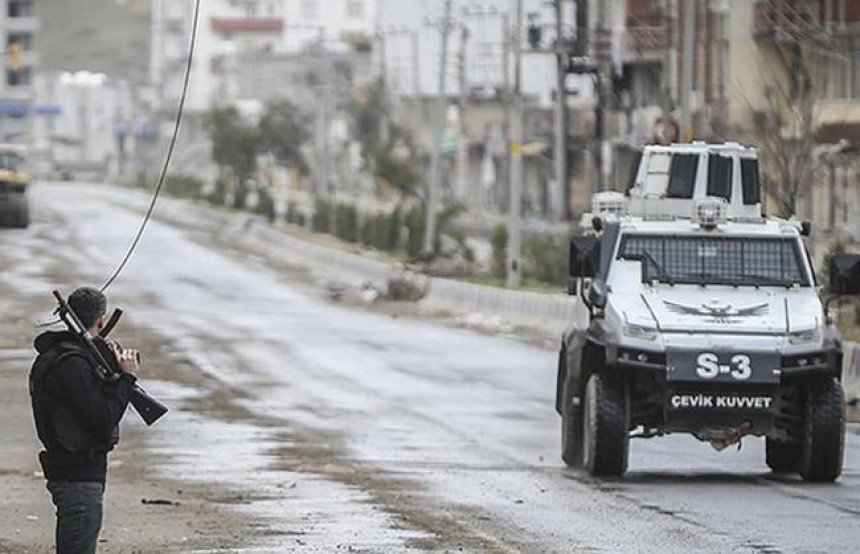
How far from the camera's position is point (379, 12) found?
11744 centimetres

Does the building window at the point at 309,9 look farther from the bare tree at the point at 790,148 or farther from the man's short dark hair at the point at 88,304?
the man's short dark hair at the point at 88,304

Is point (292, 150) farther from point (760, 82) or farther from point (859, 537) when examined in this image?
point (859, 537)

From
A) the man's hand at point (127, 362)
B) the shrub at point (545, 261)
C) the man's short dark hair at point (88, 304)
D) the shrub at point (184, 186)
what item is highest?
the man's short dark hair at point (88, 304)

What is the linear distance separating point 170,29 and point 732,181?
21.7ft

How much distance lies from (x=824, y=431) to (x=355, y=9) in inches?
5620

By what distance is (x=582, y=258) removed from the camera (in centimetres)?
1897

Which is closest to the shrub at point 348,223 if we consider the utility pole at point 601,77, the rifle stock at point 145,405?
the utility pole at point 601,77

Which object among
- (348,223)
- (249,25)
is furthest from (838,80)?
(249,25)

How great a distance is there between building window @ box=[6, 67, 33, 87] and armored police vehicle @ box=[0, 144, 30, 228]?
121ft

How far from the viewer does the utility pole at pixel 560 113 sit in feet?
182

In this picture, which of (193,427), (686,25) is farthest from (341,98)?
(193,427)

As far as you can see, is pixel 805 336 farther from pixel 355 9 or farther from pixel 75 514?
pixel 355 9

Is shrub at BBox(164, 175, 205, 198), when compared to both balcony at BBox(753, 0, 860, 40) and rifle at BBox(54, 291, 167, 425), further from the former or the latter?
rifle at BBox(54, 291, 167, 425)

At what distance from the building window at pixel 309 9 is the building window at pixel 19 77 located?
122954 mm
